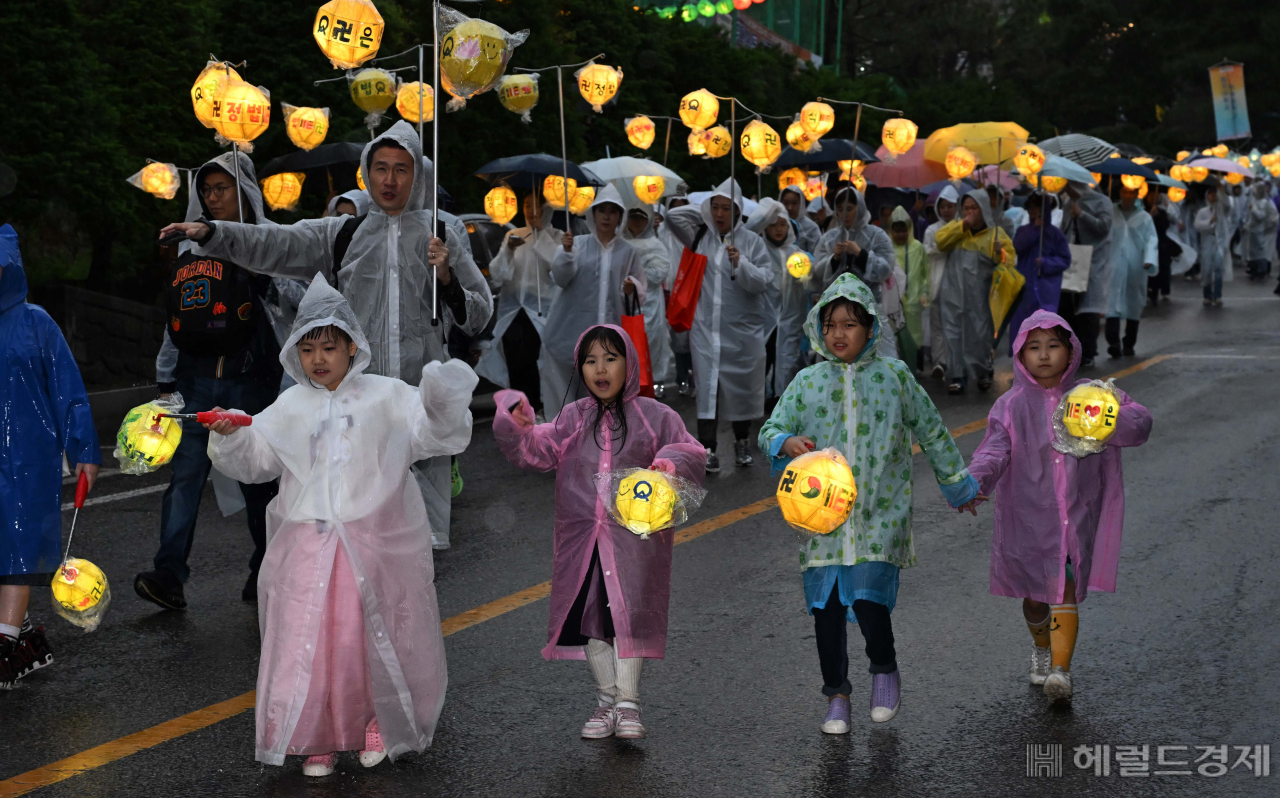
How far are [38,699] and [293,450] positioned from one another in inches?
62.9

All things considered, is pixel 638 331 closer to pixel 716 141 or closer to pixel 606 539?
pixel 606 539

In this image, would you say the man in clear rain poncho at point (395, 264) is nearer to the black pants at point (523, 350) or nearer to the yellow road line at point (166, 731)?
the yellow road line at point (166, 731)

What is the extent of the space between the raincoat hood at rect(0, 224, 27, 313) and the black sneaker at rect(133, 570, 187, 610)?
1393 millimetres

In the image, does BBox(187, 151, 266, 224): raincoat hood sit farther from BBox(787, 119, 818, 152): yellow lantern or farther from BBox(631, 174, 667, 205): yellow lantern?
BBox(787, 119, 818, 152): yellow lantern

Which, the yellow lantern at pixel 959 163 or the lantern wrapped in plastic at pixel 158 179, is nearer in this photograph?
the lantern wrapped in plastic at pixel 158 179

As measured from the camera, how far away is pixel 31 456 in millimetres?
5734

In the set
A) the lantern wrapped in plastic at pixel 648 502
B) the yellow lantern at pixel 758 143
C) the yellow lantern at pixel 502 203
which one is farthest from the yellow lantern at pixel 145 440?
the yellow lantern at pixel 502 203

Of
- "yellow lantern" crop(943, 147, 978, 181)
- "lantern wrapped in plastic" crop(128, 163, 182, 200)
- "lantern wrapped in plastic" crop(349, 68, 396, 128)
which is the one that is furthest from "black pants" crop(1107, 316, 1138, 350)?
"lantern wrapped in plastic" crop(128, 163, 182, 200)

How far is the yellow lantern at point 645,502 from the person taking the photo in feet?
15.0

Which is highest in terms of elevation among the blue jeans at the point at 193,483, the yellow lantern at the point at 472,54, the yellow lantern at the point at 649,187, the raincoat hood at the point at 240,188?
the yellow lantern at the point at 472,54

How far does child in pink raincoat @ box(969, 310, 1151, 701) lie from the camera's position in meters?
5.30

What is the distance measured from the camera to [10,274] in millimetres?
5785

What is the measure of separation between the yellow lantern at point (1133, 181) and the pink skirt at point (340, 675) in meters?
15.2

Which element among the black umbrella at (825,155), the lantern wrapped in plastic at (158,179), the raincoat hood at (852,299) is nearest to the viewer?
Answer: the raincoat hood at (852,299)
